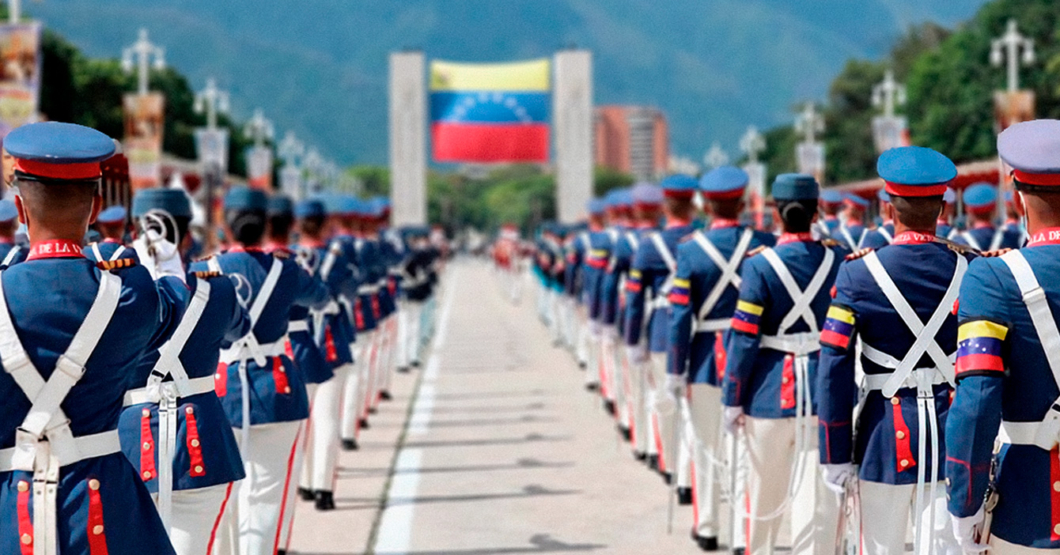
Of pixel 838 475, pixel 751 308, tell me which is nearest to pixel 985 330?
pixel 838 475

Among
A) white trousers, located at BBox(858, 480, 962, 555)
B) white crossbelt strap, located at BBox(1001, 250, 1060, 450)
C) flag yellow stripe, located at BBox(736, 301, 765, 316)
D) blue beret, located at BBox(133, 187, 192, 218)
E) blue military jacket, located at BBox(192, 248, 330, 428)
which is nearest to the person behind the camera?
white crossbelt strap, located at BBox(1001, 250, 1060, 450)

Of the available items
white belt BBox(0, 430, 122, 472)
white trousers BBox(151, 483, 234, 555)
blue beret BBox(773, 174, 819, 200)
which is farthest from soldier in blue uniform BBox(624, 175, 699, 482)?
white belt BBox(0, 430, 122, 472)

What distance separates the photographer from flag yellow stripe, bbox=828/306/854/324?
5641 millimetres

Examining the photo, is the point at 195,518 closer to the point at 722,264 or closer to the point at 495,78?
the point at 722,264

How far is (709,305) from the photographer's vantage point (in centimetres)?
847

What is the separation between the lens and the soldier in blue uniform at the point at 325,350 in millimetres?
9984

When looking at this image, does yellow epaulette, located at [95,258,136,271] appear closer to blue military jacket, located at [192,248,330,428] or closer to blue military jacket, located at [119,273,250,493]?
blue military jacket, located at [119,273,250,493]

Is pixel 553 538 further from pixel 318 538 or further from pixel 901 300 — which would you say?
pixel 901 300

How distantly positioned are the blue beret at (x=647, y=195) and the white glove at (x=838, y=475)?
303 inches

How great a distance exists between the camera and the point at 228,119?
350 feet

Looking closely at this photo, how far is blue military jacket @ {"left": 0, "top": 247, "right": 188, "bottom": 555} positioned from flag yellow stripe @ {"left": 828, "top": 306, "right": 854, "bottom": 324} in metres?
2.63

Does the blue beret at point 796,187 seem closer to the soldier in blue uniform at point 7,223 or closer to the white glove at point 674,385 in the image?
the white glove at point 674,385

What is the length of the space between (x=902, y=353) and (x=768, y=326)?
1473 millimetres

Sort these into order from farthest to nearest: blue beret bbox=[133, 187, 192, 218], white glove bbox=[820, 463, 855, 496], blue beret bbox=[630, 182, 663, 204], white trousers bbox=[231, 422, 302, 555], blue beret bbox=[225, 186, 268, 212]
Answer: blue beret bbox=[630, 182, 663, 204]
blue beret bbox=[225, 186, 268, 212]
white trousers bbox=[231, 422, 302, 555]
blue beret bbox=[133, 187, 192, 218]
white glove bbox=[820, 463, 855, 496]
